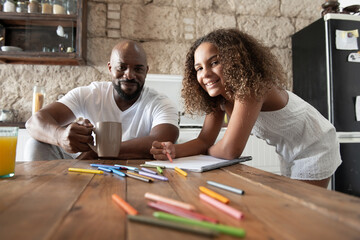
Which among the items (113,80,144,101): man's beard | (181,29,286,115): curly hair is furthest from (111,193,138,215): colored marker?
(113,80,144,101): man's beard

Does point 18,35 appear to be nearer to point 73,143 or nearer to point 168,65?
point 168,65

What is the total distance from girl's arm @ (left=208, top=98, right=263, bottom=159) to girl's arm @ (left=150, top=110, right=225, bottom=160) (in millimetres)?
102

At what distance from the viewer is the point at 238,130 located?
2.87 feet

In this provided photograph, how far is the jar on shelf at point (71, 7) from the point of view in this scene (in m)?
2.29

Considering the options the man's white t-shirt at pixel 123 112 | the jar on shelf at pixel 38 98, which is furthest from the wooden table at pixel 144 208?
the jar on shelf at pixel 38 98

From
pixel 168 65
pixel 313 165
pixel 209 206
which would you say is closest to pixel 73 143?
pixel 209 206

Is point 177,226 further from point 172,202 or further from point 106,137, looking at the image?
point 106,137

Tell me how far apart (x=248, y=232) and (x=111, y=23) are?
8.79 ft

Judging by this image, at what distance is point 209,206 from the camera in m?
0.34

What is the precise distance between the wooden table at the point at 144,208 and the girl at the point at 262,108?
0.44 m

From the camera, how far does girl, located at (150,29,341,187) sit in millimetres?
928

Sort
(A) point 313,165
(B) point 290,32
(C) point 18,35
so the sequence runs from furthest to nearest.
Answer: (B) point 290,32, (C) point 18,35, (A) point 313,165

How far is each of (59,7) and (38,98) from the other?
0.86 meters

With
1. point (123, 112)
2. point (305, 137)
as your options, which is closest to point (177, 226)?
point (305, 137)
